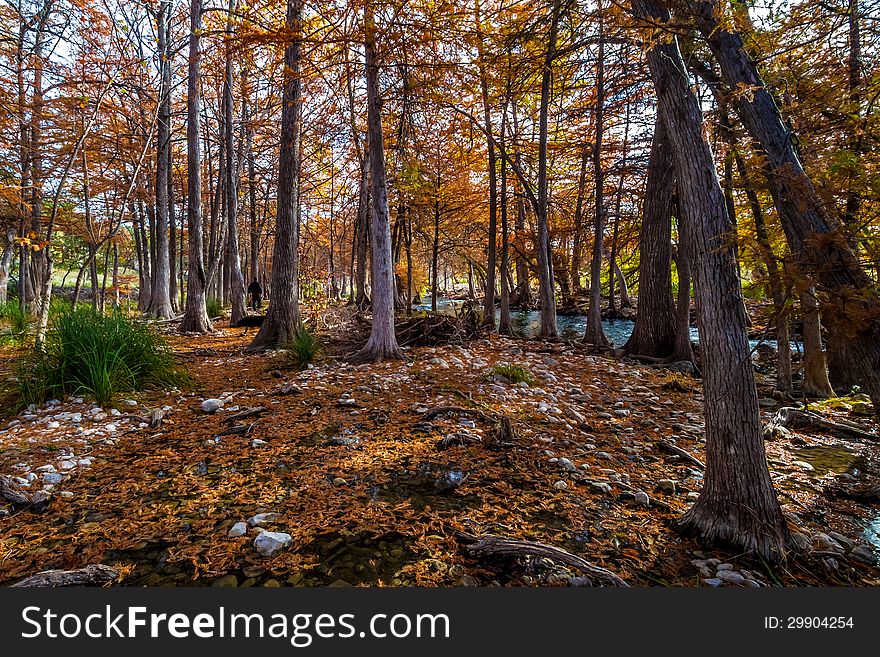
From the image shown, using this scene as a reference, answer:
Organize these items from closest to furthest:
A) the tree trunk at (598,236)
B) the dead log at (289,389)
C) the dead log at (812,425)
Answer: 1. the dead log at (812,425)
2. the dead log at (289,389)
3. the tree trunk at (598,236)

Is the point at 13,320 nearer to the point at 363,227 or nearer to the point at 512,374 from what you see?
the point at 363,227

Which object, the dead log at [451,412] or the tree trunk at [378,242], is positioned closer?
the dead log at [451,412]

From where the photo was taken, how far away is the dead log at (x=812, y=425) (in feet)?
13.2

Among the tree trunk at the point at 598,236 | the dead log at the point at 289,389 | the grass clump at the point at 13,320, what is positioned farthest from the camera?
the tree trunk at the point at 598,236

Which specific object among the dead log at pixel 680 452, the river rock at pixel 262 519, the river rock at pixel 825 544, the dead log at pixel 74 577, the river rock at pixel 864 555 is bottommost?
A: the river rock at pixel 864 555

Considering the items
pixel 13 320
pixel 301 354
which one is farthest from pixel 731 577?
pixel 13 320

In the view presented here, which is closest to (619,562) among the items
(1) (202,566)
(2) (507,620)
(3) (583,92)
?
(2) (507,620)

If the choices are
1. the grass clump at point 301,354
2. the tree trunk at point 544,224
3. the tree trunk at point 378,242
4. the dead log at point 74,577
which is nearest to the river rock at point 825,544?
the dead log at point 74,577

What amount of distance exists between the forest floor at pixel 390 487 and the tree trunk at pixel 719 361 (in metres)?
0.16

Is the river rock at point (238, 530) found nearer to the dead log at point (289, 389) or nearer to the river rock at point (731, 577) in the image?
the river rock at point (731, 577)

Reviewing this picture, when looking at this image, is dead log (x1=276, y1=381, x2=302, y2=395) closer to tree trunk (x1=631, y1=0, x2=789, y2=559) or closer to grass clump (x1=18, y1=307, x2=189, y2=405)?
grass clump (x1=18, y1=307, x2=189, y2=405)

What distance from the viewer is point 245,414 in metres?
3.88

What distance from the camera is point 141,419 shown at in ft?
12.3

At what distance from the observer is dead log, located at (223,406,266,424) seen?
148 inches
